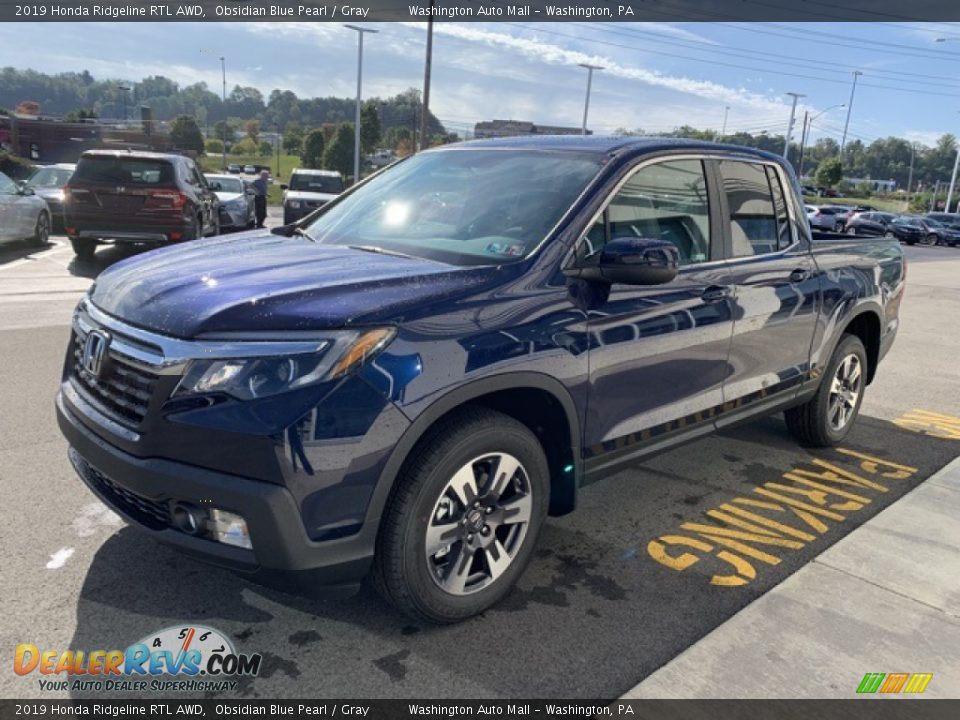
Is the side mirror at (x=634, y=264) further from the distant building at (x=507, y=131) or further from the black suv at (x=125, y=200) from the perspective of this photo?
the black suv at (x=125, y=200)

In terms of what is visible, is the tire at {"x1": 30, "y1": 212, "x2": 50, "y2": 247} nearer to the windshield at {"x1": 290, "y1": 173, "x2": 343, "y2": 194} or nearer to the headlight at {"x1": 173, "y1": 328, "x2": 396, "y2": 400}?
the windshield at {"x1": 290, "y1": 173, "x2": 343, "y2": 194}

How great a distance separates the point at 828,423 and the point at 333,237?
11.5 ft

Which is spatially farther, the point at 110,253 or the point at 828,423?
the point at 110,253

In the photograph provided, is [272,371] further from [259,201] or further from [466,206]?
[259,201]

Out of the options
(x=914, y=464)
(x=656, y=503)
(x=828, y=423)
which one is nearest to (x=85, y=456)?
(x=656, y=503)

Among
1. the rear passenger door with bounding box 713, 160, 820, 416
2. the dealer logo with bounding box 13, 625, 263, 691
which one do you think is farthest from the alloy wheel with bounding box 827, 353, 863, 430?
the dealer logo with bounding box 13, 625, 263, 691

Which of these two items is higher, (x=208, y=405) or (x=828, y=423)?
(x=208, y=405)

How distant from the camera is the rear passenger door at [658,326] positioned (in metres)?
3.22

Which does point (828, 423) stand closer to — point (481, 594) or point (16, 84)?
point (481, 594)

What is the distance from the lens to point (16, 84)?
129m

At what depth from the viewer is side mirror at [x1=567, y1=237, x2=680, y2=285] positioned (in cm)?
297

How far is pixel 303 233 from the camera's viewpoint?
3881 millimetres

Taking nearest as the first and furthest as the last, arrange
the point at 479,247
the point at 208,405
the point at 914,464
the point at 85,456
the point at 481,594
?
the point at 208,405 < the point at 85,456 < the point at 481,594 < the point at 479,247 < the point at 914,464

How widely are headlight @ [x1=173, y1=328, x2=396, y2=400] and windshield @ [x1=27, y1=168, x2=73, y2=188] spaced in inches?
669
